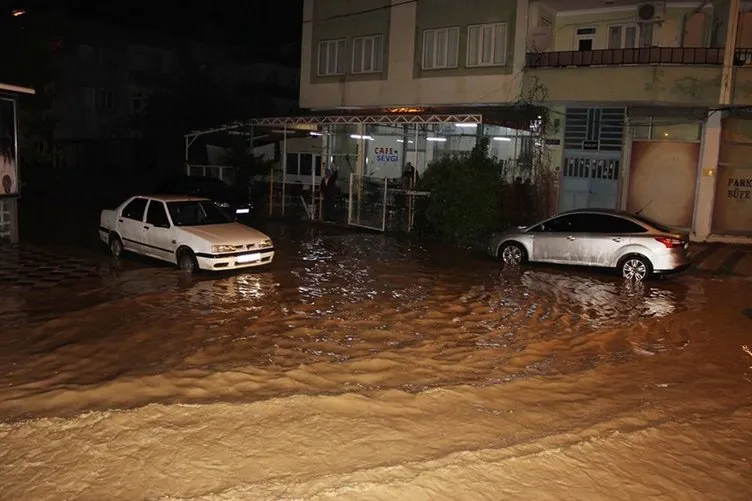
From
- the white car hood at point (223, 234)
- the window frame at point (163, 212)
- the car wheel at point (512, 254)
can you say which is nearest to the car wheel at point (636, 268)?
the car wheel at point (512, 254)

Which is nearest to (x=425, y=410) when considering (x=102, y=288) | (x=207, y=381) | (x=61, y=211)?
(x=207, y=381)

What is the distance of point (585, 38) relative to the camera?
23.2 meters

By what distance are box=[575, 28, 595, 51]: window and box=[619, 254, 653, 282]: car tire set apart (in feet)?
35.2

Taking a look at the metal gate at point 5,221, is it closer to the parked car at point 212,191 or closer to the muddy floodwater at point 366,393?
the muddy floodwater at point 366,393

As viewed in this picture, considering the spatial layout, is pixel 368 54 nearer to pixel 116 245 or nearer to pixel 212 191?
pixel 212 191

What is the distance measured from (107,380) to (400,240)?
13972mm

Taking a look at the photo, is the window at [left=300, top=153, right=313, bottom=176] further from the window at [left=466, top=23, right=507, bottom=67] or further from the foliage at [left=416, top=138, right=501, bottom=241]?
the foliage at [left=416, top=138, right=501, bottom=241]

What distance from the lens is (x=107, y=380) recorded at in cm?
729

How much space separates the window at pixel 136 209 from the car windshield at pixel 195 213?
0.84 metres

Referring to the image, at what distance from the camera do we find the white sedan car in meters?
13.7

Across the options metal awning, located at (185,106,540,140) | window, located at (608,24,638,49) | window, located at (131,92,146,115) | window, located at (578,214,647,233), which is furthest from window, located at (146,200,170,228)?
window, located at (131,92,146,115)

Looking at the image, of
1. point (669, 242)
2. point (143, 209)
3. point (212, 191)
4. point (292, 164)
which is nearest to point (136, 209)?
point (143, 209)

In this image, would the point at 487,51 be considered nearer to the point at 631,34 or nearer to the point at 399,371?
the point at 631,34

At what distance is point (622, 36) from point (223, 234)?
50.5ft
